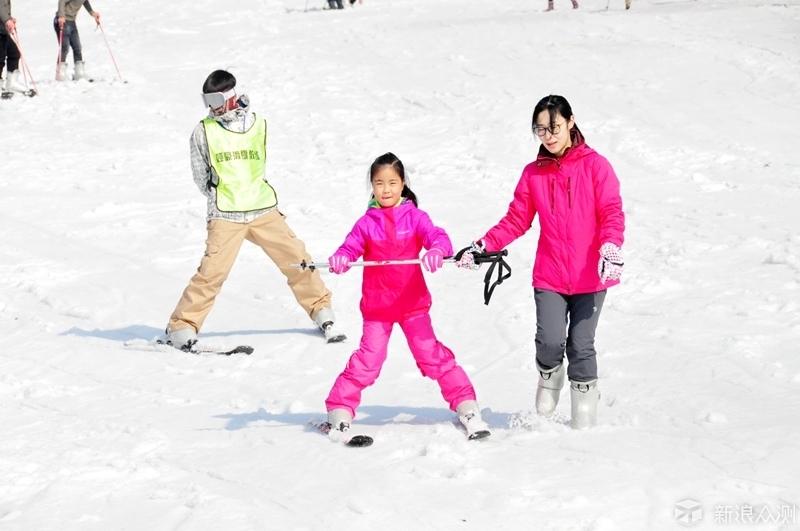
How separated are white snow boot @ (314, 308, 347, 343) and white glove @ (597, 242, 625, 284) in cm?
309

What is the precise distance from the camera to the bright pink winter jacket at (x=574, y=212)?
483 centimetres

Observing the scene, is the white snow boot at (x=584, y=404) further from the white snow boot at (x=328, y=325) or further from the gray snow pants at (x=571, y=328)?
the white snow boot at (x=328, y=325)

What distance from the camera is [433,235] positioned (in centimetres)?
498

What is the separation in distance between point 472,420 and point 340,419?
2.23 feet

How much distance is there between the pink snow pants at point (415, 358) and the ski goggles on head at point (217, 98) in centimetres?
249

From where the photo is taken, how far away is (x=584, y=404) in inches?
198

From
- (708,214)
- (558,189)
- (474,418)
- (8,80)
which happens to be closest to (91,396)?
(474,418)

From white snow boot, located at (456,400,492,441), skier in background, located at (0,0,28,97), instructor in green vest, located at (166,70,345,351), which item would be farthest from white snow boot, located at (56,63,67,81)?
white snow boot, located at (456,400,492,441)

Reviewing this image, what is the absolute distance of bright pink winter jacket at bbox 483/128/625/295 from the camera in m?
4.83

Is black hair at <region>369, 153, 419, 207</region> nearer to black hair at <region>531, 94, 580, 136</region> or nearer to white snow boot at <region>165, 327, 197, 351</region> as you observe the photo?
black hair at <region>531, 94, 580, 136</region>

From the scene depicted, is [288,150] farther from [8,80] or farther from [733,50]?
[733,50]

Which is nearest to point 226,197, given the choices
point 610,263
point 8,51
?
point 610,263

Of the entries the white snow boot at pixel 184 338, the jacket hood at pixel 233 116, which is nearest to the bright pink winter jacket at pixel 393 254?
the jacket hood at pixel 233 116

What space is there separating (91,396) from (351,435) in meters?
2.05
